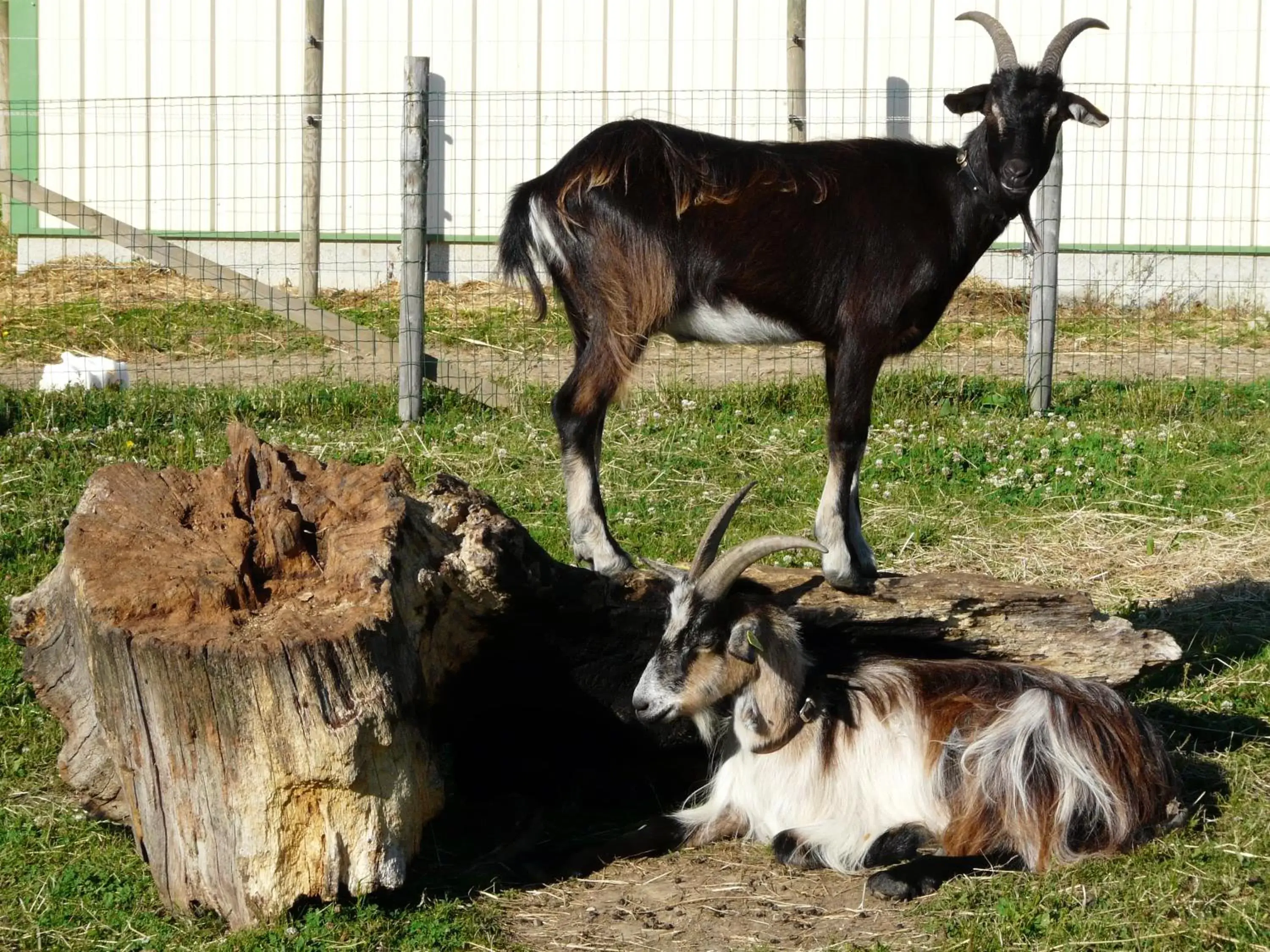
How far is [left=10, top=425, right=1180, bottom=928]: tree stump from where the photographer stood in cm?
356

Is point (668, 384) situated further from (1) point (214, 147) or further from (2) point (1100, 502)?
(1) point (214, 147)

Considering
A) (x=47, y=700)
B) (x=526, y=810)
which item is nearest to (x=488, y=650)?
(x=526, y=810)

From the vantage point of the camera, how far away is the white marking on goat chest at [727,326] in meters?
5.34

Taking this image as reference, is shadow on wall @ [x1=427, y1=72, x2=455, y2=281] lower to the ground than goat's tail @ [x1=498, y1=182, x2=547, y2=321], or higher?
higher

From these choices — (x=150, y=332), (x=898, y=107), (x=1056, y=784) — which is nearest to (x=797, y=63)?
(x=898, y=107)

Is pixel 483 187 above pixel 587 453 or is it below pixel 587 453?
above

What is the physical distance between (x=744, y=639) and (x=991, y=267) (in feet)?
29.1

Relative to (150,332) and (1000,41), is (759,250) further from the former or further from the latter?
(150,332)

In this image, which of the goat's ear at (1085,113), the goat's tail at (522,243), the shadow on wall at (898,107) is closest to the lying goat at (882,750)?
the goat's tail at (522,243)

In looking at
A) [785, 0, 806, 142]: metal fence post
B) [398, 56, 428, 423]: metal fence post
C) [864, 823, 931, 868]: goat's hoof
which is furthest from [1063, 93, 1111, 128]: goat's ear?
[785, 0, 806, 142]: metal fence post

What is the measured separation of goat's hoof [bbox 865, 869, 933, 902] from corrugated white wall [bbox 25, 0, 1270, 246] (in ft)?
29.9

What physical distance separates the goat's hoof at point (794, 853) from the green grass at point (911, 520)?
43 centimetres

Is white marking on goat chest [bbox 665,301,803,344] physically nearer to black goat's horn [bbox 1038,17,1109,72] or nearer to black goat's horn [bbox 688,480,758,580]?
black goat's horn [bbox 688,480,758,580]

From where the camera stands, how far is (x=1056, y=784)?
161 inches
